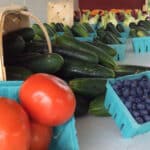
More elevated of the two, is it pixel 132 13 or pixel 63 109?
pixel 63 109

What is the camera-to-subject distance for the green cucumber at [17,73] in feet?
2.45

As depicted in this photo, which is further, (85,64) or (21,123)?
(85,64)

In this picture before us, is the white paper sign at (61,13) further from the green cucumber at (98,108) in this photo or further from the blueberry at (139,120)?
the blueberry at (139,120)

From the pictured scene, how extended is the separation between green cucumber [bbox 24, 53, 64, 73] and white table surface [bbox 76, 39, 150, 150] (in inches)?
5.2

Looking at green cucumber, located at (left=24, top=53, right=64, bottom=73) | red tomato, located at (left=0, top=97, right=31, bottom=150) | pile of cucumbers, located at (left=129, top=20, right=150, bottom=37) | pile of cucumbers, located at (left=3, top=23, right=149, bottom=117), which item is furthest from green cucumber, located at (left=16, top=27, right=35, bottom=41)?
pile of cucumbers, located at (left=129, top=20, right=150, bottom=37)

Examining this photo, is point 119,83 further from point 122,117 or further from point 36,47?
point 36,47

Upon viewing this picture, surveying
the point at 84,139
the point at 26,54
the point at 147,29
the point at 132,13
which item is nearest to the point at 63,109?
the point at 84,139

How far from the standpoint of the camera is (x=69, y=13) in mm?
2010

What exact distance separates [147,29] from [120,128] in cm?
125

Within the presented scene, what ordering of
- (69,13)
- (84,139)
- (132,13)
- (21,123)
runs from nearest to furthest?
(21,123) < (84,139) < (69,13) < (132,13)

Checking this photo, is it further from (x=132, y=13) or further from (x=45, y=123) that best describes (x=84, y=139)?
(x=132, y=13)

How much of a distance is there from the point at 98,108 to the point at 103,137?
0.30 feet

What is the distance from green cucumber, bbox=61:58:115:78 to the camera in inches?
34.3

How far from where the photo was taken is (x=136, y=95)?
0.73 m
